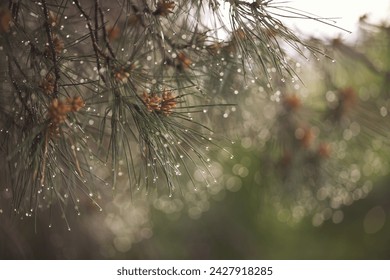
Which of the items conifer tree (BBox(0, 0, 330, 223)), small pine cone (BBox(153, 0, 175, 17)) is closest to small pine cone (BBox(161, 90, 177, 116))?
conifer tree (BBox(0, 0, 330, 223))

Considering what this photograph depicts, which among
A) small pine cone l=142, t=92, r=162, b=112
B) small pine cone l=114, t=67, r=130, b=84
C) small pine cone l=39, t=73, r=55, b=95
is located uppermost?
small pine cone l=39, t=73, r=55, b=95

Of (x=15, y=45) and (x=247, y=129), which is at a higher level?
(x=247, y=129)

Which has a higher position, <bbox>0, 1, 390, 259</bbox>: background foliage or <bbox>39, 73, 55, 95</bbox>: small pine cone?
<bbox>0, 1, 390, 259</bbox>: background foliage

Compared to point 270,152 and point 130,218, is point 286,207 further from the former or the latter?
point 130,218

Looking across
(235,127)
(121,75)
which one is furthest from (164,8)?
(235,127)

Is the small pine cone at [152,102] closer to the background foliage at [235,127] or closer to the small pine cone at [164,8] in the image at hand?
the background foliage at [235,127]

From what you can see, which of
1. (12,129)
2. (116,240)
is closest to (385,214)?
(116,240)

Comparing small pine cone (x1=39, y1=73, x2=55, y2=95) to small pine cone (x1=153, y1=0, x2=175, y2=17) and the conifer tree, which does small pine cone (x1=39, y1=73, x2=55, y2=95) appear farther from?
small pine cone (x1=153, y1=0, x2=175, y2=17)

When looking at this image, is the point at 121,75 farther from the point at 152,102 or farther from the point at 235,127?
the point at 235,127
